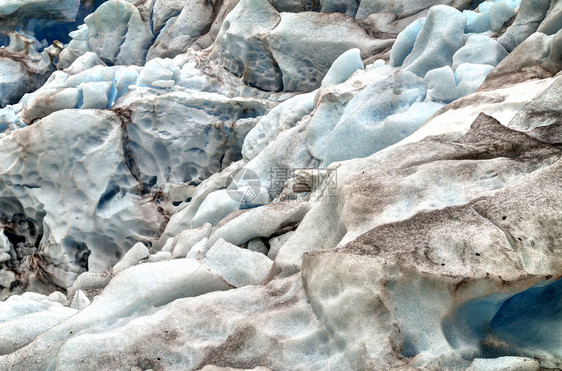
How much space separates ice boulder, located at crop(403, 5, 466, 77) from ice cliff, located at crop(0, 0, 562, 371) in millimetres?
31

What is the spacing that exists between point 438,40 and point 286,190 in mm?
3122

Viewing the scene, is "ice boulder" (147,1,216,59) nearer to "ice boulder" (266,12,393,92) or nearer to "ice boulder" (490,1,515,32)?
"ice boulder" (266,12,393,92)

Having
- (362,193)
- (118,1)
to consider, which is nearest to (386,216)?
(362,193)

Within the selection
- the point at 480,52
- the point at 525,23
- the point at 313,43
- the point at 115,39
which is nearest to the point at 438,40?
the point at 480,52

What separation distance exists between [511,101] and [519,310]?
2495mm

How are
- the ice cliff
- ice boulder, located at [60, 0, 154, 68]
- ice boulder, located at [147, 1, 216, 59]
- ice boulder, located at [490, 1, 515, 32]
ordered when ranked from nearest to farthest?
the ice cliff, ice boulder, located at [490, 1, 515, 32], ice boulder, located at [147, 1, 216, 59], ice boulder, located at [60, 0, 154, 68]

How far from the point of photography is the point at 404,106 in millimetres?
7062

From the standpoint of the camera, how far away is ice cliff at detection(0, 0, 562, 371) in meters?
3.14

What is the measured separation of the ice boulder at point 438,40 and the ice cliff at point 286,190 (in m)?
0.03

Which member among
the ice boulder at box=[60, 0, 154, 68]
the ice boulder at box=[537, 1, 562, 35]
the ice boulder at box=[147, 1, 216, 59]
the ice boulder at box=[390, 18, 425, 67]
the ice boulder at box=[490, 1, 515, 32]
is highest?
the ice boulder at box=[537, 1, 562, 35]

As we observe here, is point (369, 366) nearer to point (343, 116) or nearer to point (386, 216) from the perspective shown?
point (386, 216)

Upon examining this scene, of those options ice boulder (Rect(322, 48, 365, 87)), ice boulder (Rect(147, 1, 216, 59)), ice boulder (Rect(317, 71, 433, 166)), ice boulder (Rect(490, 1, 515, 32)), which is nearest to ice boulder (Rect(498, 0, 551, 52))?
ice boulder (Rect(490, 1, 515, 32))

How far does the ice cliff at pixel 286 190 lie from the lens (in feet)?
10.3

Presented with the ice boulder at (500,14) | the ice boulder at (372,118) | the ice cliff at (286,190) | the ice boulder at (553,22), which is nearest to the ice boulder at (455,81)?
the ice cliff at (286,190)
